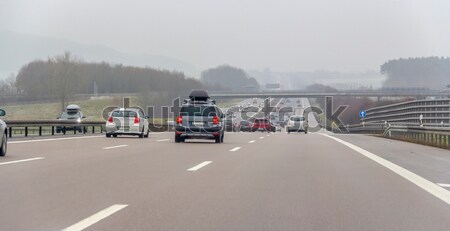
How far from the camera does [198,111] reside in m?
26.8

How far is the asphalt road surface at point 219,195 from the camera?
7.32 meters

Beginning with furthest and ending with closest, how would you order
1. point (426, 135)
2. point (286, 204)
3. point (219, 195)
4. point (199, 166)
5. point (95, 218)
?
point (426, 135) < point (199, 166) < point (219, 195) < point (286, 204) < point (95, 218)

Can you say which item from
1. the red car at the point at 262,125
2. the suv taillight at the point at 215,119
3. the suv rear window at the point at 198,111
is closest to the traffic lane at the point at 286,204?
the suv taillight at the point at 215,119

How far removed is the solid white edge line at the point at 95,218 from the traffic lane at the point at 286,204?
5.9 inches

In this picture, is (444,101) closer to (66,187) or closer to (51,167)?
(51,167)

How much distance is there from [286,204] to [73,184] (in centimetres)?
400

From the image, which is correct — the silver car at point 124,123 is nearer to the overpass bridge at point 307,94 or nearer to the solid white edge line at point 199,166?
the solid white edge line at point 199,166

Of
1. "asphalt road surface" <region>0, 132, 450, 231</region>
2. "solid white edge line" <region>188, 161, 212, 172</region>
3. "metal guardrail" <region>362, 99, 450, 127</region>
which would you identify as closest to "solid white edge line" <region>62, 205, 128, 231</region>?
"asphalt road surface" <region>0, 132, 450, 231</region>

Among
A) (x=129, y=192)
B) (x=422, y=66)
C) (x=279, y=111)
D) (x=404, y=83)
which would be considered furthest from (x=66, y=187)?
(x=279, y=111)

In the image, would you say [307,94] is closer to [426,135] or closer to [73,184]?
[426,135]

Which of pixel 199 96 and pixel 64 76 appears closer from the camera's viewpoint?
pixel 199 96

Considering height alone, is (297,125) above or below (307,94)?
below

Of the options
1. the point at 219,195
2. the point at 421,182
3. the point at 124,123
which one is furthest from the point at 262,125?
the point at 219,195

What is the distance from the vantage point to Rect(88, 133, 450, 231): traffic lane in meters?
7.22
